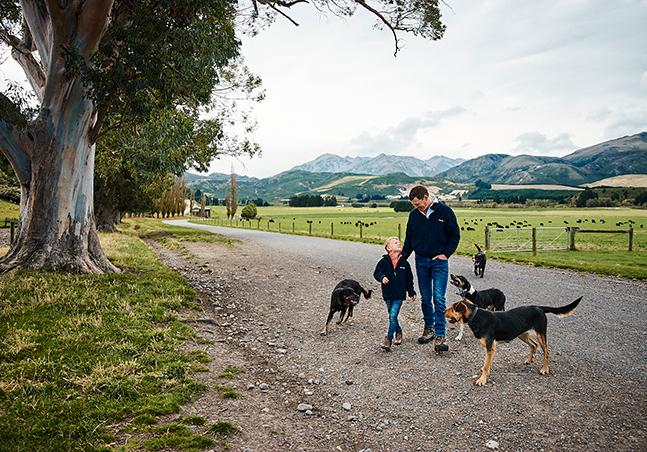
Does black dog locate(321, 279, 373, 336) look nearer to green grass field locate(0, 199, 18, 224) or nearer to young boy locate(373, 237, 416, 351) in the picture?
young boy locate(373, 237, 416, 351)

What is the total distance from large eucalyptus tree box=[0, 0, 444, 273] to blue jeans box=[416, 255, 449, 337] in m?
7.31

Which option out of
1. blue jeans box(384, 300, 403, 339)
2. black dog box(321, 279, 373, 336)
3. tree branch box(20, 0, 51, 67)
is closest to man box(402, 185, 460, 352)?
blue jeans box(384, 300, 403, 339)

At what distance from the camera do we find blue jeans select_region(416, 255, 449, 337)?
6410mm

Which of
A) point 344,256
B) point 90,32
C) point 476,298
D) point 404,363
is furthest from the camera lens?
point 344,256

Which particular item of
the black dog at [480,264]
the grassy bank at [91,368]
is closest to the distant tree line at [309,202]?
the black dog at [480,264]

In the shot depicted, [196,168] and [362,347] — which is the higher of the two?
[196,168]

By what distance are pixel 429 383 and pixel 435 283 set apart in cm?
164

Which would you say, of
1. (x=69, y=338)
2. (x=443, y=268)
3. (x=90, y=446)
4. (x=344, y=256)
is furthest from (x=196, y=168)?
(x=90, y=446)

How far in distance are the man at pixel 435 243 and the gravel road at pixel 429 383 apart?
720mm

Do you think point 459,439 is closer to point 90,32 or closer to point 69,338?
point 69,338

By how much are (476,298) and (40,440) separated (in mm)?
6871

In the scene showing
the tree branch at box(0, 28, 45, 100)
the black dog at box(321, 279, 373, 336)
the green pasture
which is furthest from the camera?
the green pasture

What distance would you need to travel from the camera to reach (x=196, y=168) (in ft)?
73.5

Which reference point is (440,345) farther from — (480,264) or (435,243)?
(480,264)
